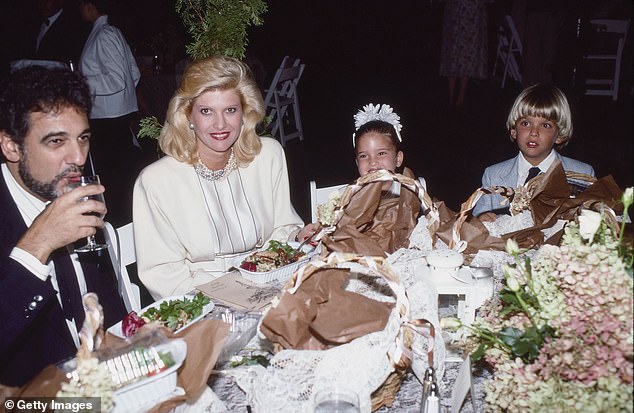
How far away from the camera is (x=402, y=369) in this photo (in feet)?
4.25

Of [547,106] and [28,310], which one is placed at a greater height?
[547,106]

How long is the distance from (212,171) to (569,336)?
2.08 meters

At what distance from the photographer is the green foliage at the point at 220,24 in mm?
2979

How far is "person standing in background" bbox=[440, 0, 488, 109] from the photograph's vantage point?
8.39 metres

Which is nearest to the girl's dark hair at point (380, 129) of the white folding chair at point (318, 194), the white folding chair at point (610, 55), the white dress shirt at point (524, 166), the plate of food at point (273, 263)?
the white folding chair at point (318, 194)

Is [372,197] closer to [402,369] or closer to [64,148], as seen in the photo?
[402,369]

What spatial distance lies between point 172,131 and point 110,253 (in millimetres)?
714

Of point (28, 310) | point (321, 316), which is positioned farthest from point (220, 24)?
point (321, 316)

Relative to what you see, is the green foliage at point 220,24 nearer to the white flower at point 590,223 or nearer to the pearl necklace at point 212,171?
the pearl necklace at point 212,171

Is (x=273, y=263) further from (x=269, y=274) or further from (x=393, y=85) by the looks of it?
(x=393, y=85)

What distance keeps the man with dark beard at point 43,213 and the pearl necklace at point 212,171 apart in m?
0.77

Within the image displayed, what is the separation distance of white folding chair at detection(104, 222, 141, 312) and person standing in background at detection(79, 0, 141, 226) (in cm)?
295

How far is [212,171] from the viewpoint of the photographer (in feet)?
9.05

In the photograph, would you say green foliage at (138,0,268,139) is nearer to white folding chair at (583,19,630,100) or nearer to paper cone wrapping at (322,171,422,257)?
paper cone wrapping at (322,171,422,257)
